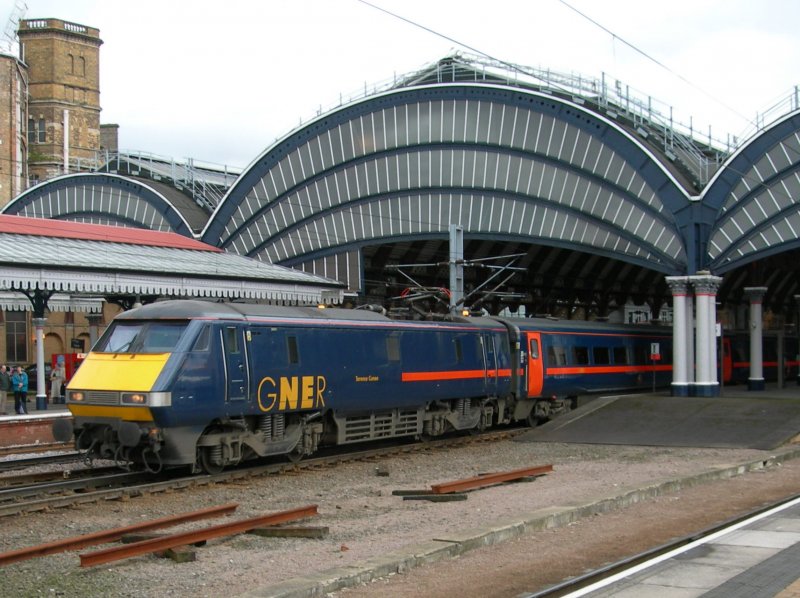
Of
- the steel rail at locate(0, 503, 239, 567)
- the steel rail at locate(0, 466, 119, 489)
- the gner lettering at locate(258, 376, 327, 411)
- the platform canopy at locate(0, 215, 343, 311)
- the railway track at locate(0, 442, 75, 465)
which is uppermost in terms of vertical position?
the platform canopy at locate(0, 215, 343, 311)

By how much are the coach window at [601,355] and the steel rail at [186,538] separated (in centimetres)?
2045

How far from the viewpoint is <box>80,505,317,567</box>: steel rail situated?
10906 millimetres

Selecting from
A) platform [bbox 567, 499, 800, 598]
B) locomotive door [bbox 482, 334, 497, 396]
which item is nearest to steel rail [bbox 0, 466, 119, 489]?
locomotive door [bbox 482, 334, 497, 396]

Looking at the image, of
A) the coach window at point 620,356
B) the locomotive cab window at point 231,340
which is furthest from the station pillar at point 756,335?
the locomotive cab window at point 231,340

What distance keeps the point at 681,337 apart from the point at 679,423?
876 centimetres

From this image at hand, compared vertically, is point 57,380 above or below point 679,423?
above

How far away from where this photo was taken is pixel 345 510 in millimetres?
15180

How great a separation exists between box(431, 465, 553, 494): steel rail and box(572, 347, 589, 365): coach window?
488 inches

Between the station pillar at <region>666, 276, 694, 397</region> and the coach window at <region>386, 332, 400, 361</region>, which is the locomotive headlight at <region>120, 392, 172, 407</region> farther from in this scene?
the station pillar at <region>666, 276, 694, 397</region>

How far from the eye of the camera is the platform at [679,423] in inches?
992

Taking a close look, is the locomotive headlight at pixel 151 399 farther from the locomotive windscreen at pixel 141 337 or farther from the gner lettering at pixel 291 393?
the gner lettering at pixel 291 393

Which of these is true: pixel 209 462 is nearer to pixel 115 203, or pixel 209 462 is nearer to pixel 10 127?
pixel 115 203

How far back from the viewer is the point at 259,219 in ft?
161

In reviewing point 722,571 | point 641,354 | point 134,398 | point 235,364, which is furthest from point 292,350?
point 641,354
